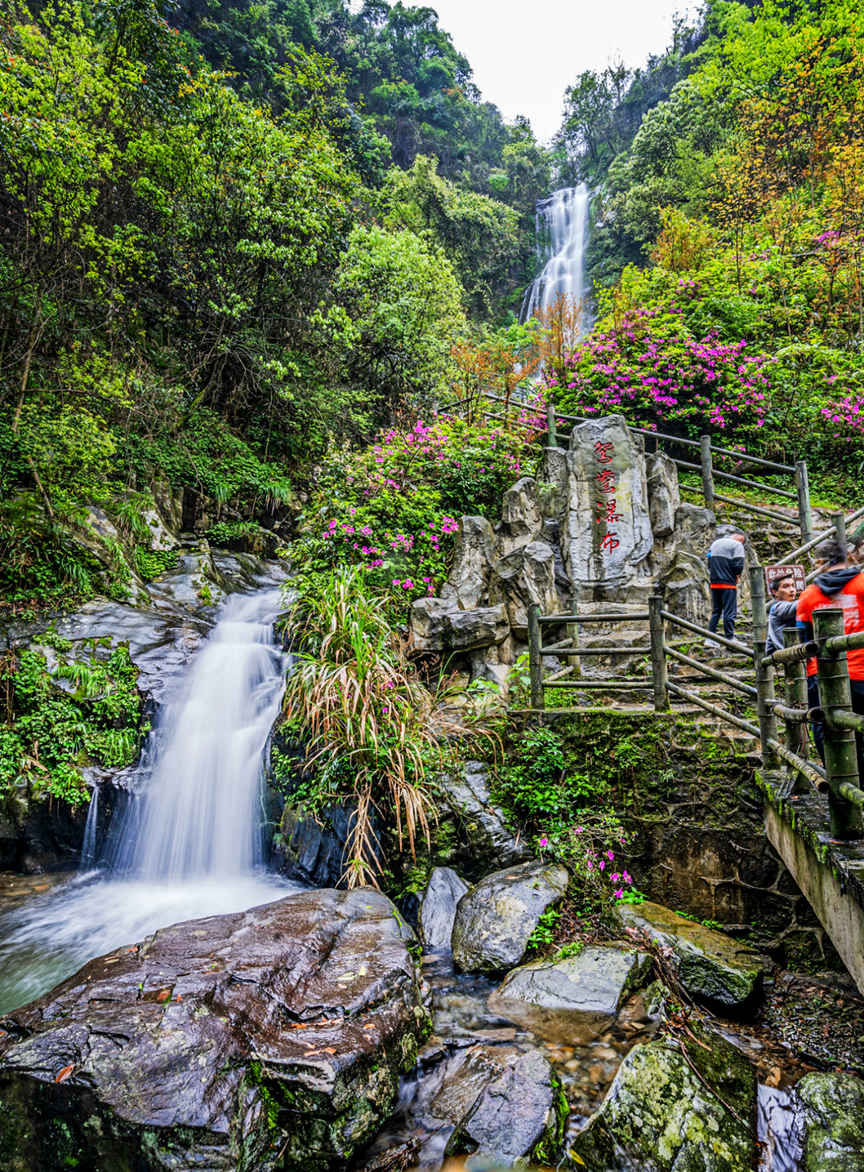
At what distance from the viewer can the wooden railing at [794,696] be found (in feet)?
8.18

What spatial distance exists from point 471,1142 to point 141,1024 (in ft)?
4.86

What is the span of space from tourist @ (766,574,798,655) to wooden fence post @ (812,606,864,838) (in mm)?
1510

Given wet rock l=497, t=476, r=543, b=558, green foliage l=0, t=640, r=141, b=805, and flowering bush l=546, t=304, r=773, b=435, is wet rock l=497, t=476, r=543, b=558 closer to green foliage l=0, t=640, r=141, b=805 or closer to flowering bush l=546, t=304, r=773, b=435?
flowering bush l=546, t=304, r=773, b=435

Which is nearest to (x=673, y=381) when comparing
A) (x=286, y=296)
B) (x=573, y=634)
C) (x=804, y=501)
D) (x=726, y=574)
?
(x=804, y=501)

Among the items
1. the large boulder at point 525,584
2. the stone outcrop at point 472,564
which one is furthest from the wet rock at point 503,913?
the stone outcrop at point 472,564

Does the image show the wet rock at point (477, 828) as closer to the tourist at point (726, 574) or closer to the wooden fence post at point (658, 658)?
the wooden fence post at point (658, 658)

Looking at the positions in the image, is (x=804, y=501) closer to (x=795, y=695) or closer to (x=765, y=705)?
(x=765, y=705)

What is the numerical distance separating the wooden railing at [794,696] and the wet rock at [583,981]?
1.43m

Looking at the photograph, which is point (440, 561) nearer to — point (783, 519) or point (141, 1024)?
point (783, 519)

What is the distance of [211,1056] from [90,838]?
3.94 meters

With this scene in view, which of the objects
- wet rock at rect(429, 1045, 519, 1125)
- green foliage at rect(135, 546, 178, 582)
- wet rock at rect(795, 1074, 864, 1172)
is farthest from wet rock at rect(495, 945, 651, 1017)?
green foliage at rect(135, 546, 178, 582)

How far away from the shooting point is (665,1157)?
2209 millimetres

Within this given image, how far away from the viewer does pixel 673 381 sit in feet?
34.9

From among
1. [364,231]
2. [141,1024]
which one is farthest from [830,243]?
[141,1024]
